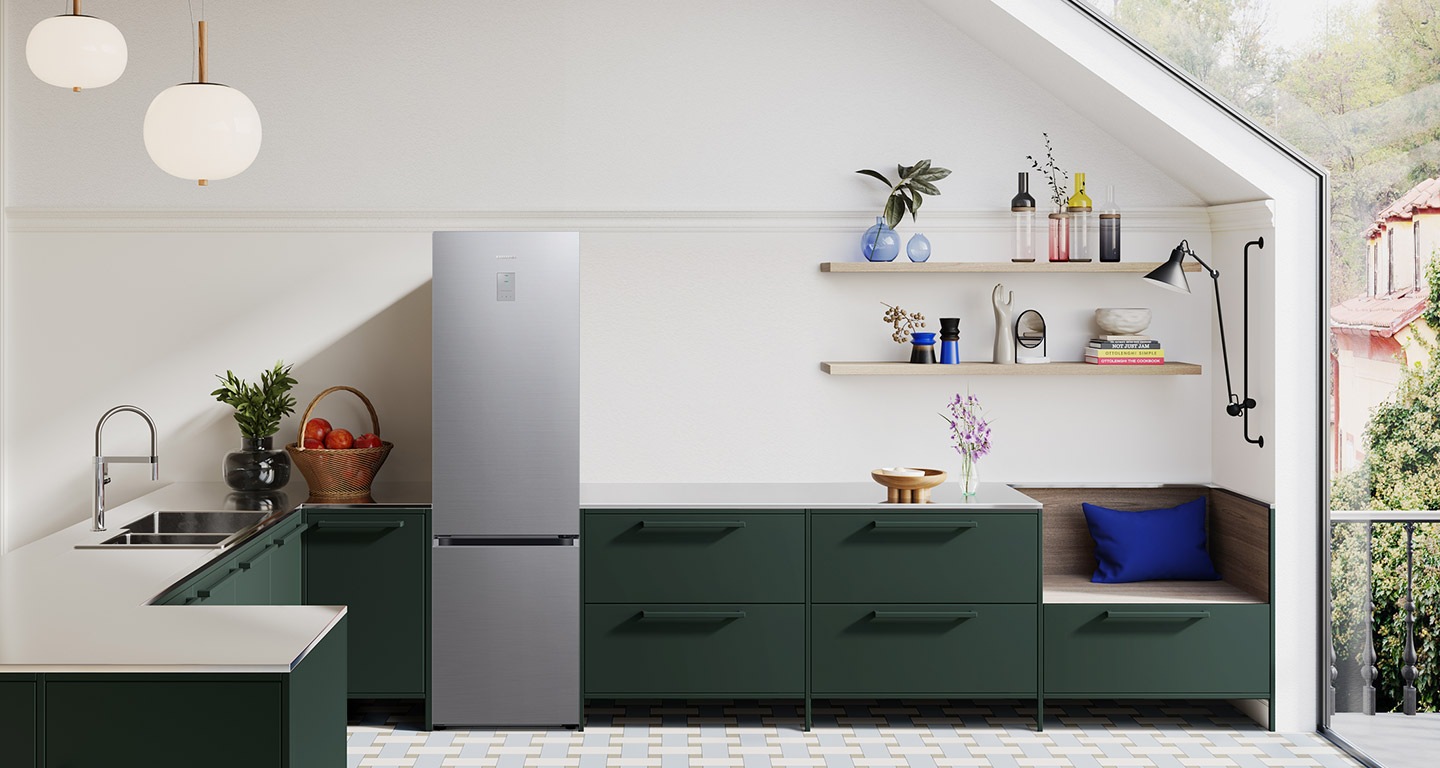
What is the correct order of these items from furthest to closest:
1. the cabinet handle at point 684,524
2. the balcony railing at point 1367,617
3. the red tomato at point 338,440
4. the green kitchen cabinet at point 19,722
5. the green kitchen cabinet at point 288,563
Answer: the balcony railing at point 1367,617 → the red tomato at point 338,440 → the cabinet handle at point 684,524 → the green kitchen cabinet at point 288,563 → the green kitchen cabinet at point 19,722

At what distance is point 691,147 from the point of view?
4.57m

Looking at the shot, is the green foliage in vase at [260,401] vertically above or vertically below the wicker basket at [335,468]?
above

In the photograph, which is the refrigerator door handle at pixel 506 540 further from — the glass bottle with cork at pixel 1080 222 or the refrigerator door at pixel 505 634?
the glass bottle with cork at pixel 1080 222

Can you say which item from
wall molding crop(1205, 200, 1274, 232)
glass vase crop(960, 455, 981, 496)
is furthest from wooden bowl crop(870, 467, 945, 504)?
wall molding crop(1205, 200, 1274, 232)

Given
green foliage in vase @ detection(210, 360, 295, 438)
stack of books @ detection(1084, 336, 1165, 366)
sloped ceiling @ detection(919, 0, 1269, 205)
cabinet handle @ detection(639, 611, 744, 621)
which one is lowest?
cabinet handle @ detection(639, 611, 744, 621)

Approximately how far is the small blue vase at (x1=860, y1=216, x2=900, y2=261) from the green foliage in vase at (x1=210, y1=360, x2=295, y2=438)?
211 centimetres

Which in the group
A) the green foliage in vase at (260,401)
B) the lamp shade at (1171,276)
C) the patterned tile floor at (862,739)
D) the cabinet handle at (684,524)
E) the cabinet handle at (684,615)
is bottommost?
the patterned tile floor at (862,739)

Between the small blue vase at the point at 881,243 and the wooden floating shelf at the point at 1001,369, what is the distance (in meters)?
0.39

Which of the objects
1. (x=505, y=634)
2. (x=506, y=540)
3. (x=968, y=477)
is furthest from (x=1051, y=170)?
(x=505, y=634)

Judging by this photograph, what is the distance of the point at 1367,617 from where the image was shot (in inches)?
187

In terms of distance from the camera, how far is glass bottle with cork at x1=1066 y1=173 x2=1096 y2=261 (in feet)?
14.7

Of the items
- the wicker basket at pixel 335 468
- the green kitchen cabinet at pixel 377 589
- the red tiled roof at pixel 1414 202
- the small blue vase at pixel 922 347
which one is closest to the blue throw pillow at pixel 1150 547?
the small blue vase at pixel 922 347

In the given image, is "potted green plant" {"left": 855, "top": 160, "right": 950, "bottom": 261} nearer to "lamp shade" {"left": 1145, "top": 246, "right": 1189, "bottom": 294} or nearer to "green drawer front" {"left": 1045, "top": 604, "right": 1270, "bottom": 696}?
"lamp shade" {"left": 1145, "top": 246, "right": 1189, "bottom": 294}

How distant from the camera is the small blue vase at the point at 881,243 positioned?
14.6 ft
